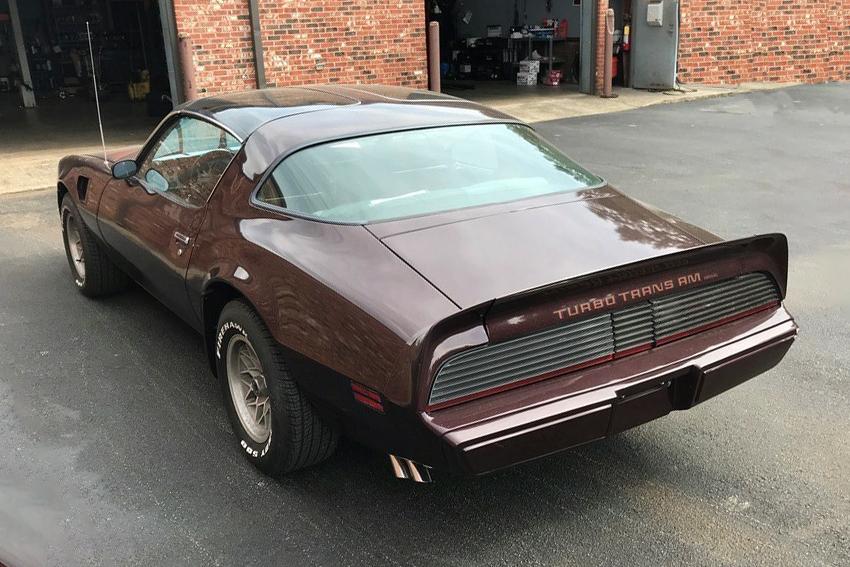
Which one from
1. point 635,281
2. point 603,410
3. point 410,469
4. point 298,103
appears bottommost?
point 410,469

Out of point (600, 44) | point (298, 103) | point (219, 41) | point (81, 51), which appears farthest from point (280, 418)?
point (81, 51)

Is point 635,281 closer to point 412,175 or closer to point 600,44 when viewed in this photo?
point 412,175

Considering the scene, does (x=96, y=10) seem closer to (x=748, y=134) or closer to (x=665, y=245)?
(x=748, y=134)

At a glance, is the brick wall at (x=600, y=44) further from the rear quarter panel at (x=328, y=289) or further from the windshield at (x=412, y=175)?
the rear quarter panel at (x=328, y=289)

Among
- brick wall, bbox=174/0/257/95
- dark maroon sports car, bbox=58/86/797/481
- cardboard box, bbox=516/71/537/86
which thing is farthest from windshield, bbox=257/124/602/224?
cardboard box, bbox=516/71/537/86

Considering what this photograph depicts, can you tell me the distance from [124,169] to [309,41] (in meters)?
8.44

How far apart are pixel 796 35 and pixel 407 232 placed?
1590 centimetres

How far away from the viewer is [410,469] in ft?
8.45

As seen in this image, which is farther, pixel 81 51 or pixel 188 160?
pixel 81 51

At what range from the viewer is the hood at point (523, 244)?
104 inches

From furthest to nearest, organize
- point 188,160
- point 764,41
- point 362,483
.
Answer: point 764,41 → point 188,160 → point 362,483

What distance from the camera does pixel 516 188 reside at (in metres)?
3.44

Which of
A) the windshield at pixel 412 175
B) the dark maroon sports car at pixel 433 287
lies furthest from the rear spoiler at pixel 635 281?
the windshield at pixel 412 175

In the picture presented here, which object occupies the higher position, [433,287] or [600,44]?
[600,44]
